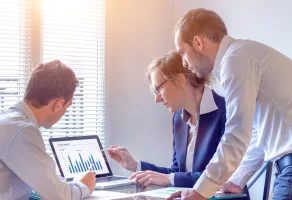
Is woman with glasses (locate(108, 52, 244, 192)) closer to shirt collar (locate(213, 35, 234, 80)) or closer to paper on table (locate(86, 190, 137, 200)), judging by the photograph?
paper on table (locate(86, 190, 137, 200))

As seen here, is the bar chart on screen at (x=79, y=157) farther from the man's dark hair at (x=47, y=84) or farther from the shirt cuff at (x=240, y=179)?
the shirt cuff at (x=240, y=179)

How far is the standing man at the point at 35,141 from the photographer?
64.1 inches

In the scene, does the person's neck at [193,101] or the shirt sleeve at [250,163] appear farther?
the person's neck at [193,101]

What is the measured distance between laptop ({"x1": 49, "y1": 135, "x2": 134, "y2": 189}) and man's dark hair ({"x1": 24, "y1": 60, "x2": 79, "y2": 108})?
55cm

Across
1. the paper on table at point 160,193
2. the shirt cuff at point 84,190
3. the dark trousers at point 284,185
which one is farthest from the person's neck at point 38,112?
the dark trousers at point 284,185

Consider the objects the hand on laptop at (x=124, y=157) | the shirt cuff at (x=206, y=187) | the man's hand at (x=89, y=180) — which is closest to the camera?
the shirt cuff at (x=206, y=187)

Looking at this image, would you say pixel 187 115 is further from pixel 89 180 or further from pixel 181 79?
pixel 89 180

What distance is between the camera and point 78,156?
2.36 metres

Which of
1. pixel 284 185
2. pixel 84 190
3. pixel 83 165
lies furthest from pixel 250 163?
pixel 83 165

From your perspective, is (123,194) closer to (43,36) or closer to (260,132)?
(260,132)

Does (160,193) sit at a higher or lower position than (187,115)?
lower

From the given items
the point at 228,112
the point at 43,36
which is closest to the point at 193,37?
the point at 228,112

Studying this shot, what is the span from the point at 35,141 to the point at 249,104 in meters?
0.74

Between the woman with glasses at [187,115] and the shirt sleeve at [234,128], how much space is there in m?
0.62
